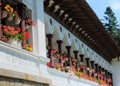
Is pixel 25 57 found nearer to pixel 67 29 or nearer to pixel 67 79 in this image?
pixel 67 79

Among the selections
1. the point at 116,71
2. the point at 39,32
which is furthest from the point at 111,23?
the point at 39,32

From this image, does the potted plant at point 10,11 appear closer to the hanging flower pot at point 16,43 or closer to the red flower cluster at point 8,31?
the red flower cluster at point 8,31

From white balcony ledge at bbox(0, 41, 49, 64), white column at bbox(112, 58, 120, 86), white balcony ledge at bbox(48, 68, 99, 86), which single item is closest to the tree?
white column at bbox(112, 58, 120, 86)

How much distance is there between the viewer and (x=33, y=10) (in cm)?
1259

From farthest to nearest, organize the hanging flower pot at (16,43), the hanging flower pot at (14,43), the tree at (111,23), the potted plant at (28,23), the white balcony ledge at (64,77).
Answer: the tree at (111,23) → the white balcony ledge at (64,77) → the potted plant at (28,23) → the hanging flower pot at (16,43) → the hanging flower pot at (14,43)

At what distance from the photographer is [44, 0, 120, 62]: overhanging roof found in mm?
16109

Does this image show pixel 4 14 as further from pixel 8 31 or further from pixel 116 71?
pixel 116 71

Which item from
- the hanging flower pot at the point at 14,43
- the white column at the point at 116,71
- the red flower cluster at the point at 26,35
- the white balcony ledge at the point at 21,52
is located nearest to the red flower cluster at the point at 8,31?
the hanging flower pot at the point at 14,43

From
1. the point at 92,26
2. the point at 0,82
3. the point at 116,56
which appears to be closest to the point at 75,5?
the point at 92,26

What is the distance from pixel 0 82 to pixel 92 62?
15818 millimetres

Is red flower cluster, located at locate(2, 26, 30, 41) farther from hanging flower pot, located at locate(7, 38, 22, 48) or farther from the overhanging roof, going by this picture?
the overhanging roof

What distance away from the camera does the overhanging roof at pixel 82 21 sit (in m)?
16.1

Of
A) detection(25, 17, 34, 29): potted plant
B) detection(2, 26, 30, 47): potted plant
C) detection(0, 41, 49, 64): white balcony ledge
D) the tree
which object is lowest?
detection(0, 41, 49, 64): white balcony ledge

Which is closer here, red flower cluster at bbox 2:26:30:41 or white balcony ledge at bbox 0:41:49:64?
white balcony ledge at bbox 0:41:49:64
